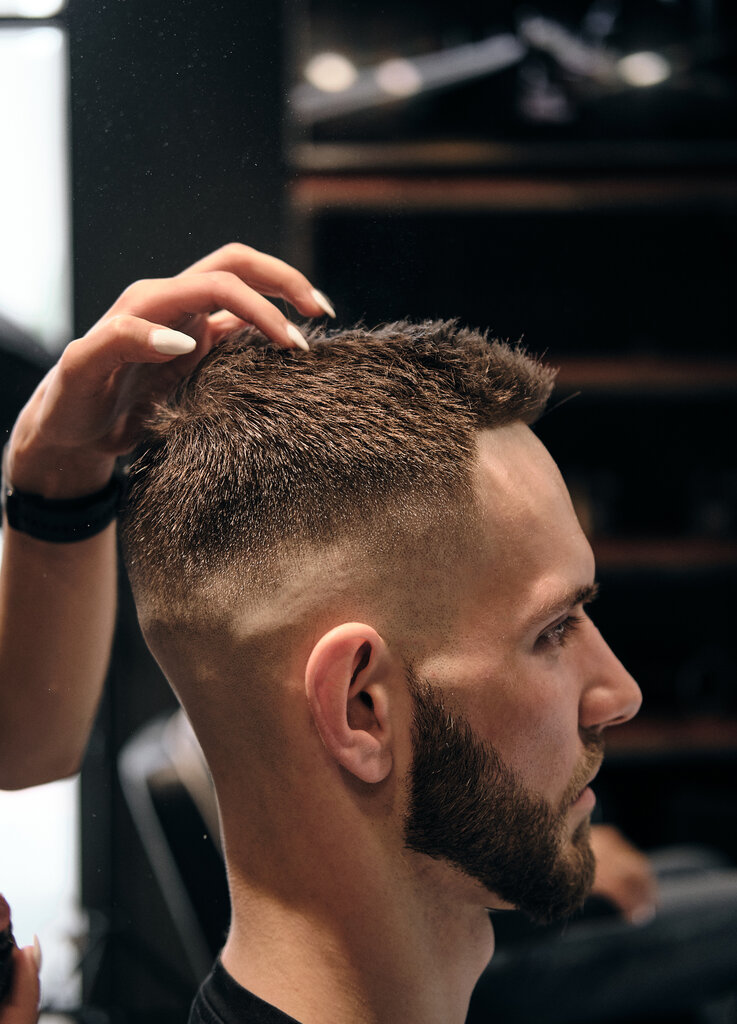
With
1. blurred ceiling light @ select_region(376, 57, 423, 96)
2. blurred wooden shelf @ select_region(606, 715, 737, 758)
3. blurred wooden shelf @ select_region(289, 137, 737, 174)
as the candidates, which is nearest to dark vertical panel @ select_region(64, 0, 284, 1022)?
blurred wooden shelf @ select_region(289, 137, 737, 174)

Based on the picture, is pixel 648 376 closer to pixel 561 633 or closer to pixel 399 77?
pixel 399 77

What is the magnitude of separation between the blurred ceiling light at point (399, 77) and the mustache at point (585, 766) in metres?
1.31

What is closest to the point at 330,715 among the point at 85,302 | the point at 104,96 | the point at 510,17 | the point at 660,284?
the point at 85,302

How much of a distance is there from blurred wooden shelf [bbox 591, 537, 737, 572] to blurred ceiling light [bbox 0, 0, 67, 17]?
1324 mm

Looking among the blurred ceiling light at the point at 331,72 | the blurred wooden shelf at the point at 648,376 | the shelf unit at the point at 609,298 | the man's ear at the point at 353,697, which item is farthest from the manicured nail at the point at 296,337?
the blurred wooden shelf at the point at 648,376

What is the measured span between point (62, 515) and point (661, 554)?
1.40 meters

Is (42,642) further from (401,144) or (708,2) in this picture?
(708,2)

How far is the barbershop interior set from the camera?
83 cm

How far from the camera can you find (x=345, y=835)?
2.55ft

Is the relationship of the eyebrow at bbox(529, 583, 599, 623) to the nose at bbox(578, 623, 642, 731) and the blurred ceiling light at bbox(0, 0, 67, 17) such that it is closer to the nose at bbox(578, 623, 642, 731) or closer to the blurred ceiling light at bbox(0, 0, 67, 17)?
the nose at bbox(578, 623, 642, 731)

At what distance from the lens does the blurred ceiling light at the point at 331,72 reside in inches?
49.4

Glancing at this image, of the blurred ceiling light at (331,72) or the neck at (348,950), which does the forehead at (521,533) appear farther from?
the blurred ceiling light at (331,72)

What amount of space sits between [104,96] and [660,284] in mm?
991

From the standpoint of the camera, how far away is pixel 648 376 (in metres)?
1.89
